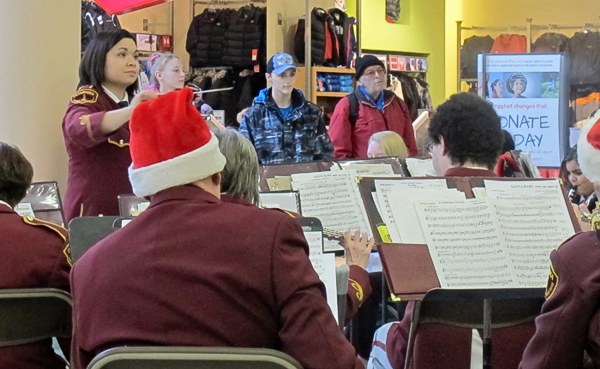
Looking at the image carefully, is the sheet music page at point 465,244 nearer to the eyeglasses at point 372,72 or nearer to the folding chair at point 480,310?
the folding chair at point 480,310

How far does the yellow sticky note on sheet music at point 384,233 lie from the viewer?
286cm

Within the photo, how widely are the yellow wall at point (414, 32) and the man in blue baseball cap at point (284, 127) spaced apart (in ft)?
17.4

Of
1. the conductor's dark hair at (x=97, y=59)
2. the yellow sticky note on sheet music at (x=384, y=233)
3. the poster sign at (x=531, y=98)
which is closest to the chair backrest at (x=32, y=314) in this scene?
the yellow sticky note on sheet music at (x=384, y=233)

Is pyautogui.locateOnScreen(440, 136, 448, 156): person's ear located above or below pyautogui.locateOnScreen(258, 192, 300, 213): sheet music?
above

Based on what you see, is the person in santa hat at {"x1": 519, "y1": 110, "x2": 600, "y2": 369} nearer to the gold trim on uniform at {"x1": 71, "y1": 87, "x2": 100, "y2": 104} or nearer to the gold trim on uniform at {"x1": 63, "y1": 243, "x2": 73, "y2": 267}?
the gold trim on uniform at {"x1": 63, "y1": 243, "x2": 73, "y2": 267}

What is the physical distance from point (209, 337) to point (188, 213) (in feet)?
0.84

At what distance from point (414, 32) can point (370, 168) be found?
770cm

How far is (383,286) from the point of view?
15.1ft

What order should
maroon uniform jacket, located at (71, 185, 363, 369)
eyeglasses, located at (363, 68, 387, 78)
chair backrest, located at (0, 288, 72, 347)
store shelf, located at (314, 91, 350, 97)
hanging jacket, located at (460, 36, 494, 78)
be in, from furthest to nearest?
hanging jacket, located at (460, 36, 494, 78), store shelf, located at (314, 91, 350, 97), eyeglasses, located at (363, 68, 387, 78), chair backrest, located at (0, 288, 72, 347), maroon uniform jacket, located at (71, 185, 363, 369)

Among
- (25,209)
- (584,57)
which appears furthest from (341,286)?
(584,57)

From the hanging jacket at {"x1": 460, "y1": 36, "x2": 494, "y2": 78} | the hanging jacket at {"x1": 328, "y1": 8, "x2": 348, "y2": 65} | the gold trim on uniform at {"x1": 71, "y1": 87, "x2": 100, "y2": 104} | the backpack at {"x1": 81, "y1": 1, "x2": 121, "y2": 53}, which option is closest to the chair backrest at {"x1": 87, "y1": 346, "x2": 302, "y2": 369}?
the gold trim on uniform at {"x1": 71, "y1": 87, "x2": 100, "y2": 104}

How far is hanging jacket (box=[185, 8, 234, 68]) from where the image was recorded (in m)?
9.51

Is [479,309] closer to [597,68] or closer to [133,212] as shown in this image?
[133,212]

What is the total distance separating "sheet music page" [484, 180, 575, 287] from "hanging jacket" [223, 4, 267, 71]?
21.3 ft
